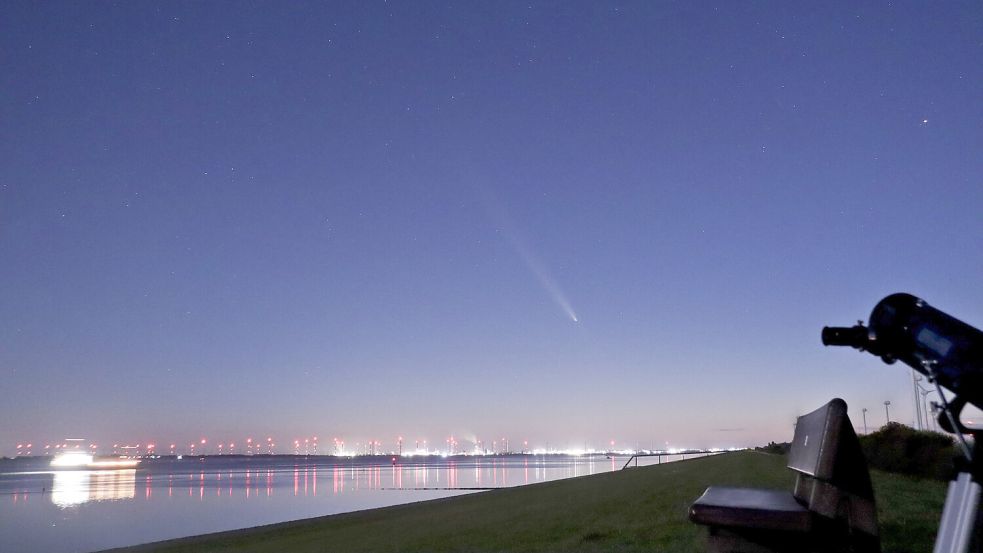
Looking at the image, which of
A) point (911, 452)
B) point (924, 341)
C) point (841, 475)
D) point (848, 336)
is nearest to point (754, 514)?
point (841, 475)

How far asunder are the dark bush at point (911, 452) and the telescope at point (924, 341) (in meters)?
17.4

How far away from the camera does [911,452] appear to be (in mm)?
20406

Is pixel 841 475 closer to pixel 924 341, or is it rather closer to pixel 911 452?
pixel 924 341

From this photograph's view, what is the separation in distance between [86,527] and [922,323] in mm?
47264

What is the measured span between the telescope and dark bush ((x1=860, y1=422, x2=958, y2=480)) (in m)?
17.4

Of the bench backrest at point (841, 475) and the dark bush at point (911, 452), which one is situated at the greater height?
the bench backrest at point (841, 475)

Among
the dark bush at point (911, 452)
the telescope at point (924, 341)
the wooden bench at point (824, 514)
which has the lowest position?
the dark bush at point (911, 452)

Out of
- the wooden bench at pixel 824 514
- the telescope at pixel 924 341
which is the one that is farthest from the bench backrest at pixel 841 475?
the telescope at pixel 924 341

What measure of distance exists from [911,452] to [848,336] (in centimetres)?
2098

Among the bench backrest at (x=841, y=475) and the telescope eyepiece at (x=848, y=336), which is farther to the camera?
the bench backrest at (x=841, y=475)

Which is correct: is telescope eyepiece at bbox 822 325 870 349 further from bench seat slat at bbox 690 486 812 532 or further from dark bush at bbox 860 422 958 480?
dark bush at bbox 860 422 958 480

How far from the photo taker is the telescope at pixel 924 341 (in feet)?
6.37

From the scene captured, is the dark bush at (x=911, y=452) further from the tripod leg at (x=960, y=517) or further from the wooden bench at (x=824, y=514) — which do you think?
the tripod leg at (x=960, y=517)

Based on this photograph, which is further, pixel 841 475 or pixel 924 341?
pixel 841 475
